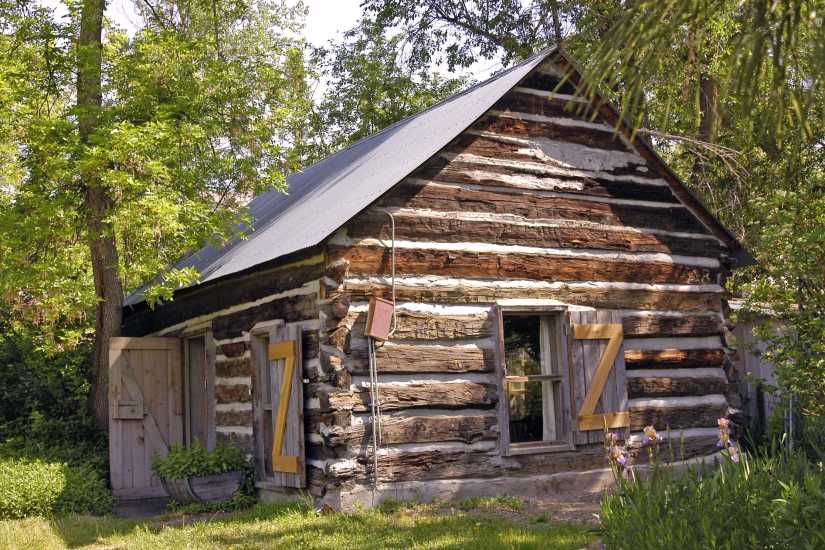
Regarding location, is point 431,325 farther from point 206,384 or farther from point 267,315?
point 206,384

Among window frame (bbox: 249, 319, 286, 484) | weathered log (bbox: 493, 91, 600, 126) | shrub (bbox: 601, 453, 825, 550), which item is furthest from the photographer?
weathered log (bbox: 493, 91, 600, 126)

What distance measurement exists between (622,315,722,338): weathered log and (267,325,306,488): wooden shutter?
405 centimetres

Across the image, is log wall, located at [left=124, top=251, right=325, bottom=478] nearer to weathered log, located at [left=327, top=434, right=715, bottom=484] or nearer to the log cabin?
the log cabin

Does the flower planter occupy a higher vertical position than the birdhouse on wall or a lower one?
lower

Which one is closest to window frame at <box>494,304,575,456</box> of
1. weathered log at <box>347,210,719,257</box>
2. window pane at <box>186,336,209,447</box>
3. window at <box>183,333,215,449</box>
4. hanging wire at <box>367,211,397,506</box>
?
weathered log at <box>347,210,719,257</box>

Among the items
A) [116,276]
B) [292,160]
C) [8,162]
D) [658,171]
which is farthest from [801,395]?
[8,162]

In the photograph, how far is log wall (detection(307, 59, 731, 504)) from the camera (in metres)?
10.0

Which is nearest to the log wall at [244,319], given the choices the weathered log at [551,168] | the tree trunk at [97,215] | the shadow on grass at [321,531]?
the tree trunk at [97,215]

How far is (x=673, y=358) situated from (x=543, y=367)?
1.82m

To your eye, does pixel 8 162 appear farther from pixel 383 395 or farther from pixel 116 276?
pixel 383 395

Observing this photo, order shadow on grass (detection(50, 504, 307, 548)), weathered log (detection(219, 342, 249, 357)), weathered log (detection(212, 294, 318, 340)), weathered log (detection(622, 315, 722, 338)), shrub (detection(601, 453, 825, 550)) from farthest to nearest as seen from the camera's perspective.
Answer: weathered log (detection(219, 342, 249, 357))
weathered log (detection(622, 315, 722, 338))
weathered log (detection(212, 294, 318, 340))
shadow on grass (detection(50, 504, 307, 548))
shrub (detection(601, 453, 825, 550))

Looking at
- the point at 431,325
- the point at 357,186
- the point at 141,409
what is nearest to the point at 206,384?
the point at 141,409

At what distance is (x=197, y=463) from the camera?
11039 mm

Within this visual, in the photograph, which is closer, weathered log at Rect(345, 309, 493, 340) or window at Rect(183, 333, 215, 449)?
weathered log at Rect(345, 309, 493, 340)
